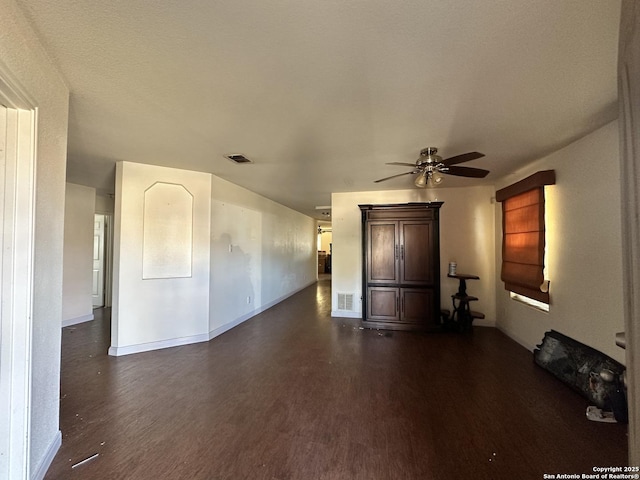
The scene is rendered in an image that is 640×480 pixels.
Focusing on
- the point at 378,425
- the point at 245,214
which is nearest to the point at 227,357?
the point at 378,425

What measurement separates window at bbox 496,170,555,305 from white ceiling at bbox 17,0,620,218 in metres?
0.54

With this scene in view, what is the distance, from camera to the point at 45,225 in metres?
1.59

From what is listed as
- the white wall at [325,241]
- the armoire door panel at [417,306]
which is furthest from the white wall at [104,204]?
the white wall at [325,241]

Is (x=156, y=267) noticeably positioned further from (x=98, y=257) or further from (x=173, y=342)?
(x=98, y=257)

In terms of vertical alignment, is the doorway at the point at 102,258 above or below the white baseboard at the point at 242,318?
above

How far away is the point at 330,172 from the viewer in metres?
3.85

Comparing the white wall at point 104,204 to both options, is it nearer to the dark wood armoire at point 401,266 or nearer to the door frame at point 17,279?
the door frame at point 17,279

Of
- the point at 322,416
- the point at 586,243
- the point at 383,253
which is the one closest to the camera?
the point at 322,416

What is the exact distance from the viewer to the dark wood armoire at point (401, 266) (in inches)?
174

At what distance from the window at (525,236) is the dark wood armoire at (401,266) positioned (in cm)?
95

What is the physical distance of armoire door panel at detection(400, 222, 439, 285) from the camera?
14.5ft

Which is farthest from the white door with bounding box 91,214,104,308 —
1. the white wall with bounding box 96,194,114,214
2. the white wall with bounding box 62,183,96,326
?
the white wall with bounding box 62,183,96,326

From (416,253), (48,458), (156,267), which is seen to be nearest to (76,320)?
(156,267)

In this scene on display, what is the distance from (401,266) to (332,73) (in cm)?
349
